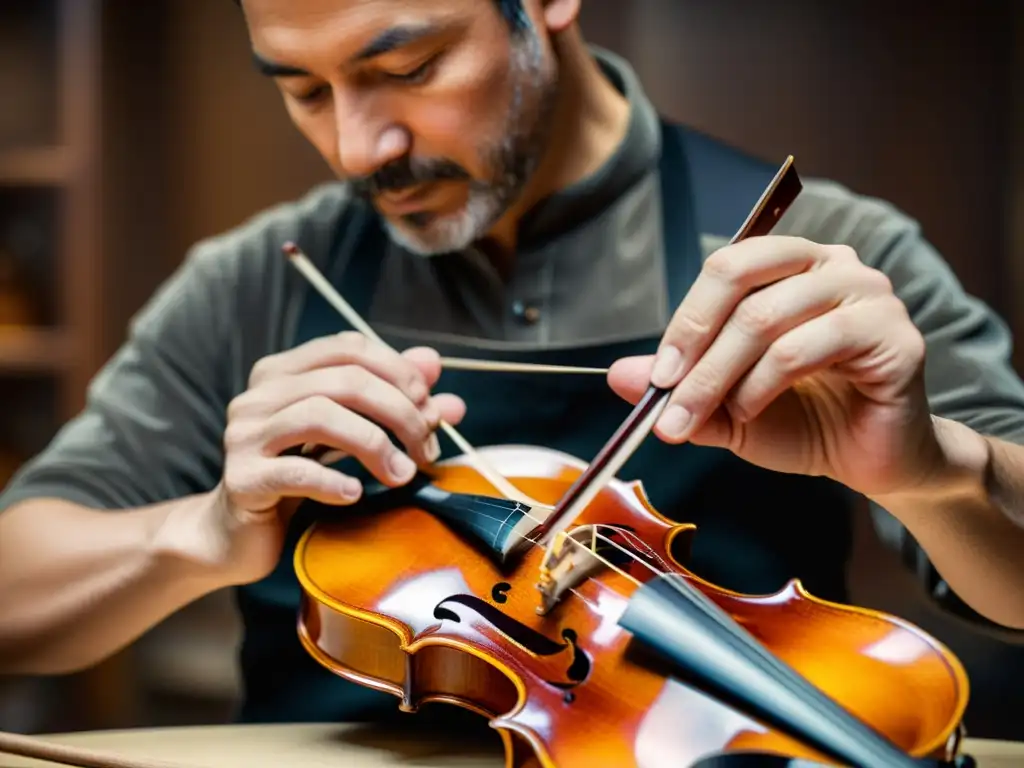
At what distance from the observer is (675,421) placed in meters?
0.58

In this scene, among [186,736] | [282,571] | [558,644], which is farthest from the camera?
[282,571]

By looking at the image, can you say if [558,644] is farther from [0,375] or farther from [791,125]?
[0,375]

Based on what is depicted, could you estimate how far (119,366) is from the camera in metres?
0.94

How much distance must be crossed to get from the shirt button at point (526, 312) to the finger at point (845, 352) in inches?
11.4

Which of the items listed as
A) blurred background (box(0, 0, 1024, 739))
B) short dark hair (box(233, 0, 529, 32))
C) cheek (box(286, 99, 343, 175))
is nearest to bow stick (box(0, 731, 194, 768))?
blurred background (box(0, 0, 1024, 739))

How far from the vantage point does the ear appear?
→ 32.0 inches

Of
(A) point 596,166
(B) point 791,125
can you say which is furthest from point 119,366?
(B) point 791,125

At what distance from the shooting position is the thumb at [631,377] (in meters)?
0.65

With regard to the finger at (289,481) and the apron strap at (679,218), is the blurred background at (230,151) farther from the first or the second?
the finger at (289,481)

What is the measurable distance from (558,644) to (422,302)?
40cm

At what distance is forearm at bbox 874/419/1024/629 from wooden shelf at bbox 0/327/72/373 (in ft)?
2.67

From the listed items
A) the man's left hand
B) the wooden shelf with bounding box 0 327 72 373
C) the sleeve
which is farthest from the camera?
the wooden shelf with bounding box 0 327 72 373

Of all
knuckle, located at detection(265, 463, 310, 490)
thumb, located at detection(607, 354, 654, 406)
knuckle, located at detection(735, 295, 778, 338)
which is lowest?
knuckle, located at detection(265, 463, 310, 490)

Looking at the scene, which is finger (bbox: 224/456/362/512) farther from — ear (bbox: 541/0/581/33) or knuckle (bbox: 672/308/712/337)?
ear (bbox: 541/0/581/33)
